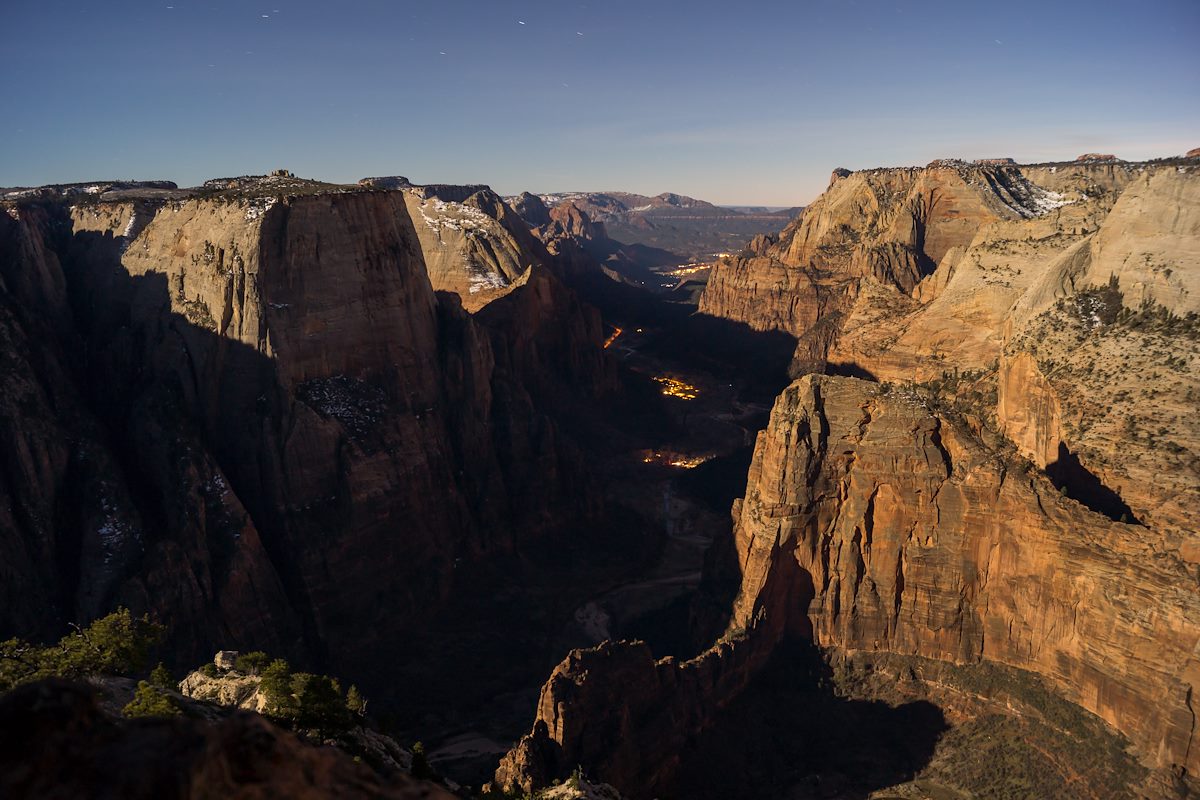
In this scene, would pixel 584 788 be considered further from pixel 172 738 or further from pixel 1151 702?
pixel 1151 702

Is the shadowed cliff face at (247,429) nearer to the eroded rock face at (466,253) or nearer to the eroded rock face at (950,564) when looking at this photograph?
the eroded rock face at (950,564)

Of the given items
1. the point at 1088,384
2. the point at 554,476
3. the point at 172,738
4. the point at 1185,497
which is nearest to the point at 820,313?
the point at 554,476

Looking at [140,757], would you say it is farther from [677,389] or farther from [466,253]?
[677,389]

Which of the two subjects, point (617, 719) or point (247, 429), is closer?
point (617, 719)

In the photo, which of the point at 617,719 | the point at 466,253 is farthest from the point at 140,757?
the point at 466,253

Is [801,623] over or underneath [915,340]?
underneath

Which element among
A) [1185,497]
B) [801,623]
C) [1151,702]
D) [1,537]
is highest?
[1185,497]

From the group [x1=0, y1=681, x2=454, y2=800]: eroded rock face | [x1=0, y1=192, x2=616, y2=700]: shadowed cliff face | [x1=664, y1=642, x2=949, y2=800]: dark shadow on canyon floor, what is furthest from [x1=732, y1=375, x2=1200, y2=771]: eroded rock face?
[x1=0, y1=681, x2=454, y2=800]: eroded rock face
